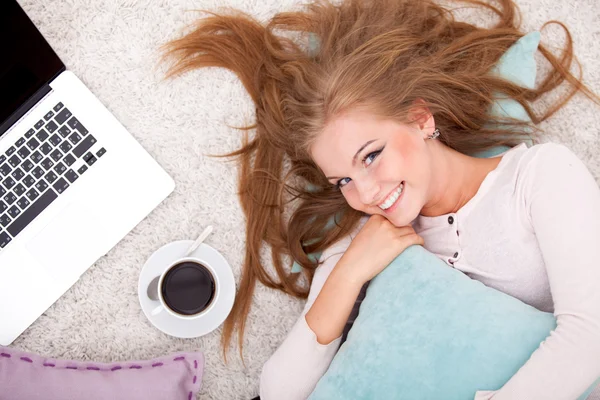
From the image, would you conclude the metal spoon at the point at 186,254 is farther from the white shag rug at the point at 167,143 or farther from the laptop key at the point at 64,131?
the laptop key at the point at 64,131

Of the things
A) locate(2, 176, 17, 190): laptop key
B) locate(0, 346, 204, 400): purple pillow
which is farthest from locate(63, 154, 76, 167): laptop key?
locate(0, 346, 204, 400): purple pillow

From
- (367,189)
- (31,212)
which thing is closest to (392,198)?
(367,189)

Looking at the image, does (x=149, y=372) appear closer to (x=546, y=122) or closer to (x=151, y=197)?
(x=151, y=197)

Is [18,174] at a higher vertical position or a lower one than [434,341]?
higher

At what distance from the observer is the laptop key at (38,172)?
42.9 inches

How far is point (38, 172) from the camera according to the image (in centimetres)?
109

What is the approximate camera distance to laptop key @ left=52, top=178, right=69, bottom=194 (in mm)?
1099

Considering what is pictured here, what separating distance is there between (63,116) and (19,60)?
134 millimetres

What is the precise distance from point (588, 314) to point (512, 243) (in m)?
0.18

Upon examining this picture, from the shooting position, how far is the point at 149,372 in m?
1.11

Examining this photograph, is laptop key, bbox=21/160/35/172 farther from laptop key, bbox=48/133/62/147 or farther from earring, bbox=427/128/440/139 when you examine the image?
earring, bbox=427/128/440/139

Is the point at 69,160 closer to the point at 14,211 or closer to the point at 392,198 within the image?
the point at 14,211

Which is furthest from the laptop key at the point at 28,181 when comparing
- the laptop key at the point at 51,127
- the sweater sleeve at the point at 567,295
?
the sweater sleeve at the point at 567,295

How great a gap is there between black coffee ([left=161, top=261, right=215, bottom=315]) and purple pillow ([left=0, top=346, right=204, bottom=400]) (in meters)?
0.14
